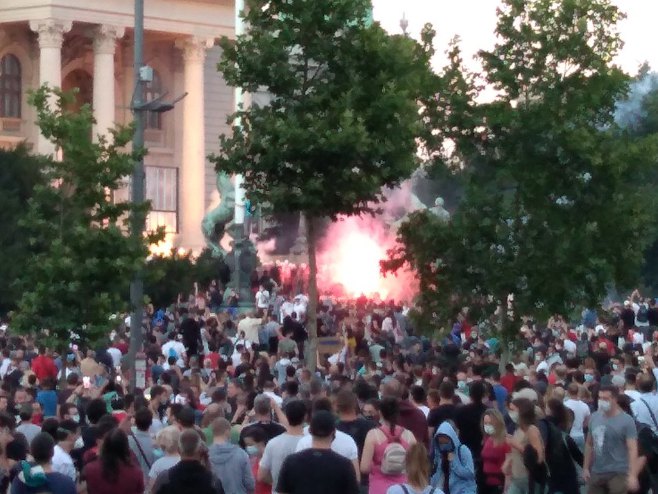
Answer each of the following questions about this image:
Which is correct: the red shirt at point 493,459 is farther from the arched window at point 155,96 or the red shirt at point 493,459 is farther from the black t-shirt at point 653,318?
the arched window at point 155,96

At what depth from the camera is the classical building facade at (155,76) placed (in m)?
62.2

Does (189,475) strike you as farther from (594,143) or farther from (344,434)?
(594,143)

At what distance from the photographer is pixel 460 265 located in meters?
27.5

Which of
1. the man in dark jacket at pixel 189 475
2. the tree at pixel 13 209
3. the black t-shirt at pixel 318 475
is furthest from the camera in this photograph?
the tree at pixel 13 209

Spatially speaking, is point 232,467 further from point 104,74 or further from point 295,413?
point 104,74

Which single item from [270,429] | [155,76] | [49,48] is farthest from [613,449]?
[155,76]

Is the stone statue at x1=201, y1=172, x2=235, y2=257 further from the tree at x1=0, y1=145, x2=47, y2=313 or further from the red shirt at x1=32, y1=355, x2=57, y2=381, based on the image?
the red shirt at x1=32, y1=355, x2=57, y2=381

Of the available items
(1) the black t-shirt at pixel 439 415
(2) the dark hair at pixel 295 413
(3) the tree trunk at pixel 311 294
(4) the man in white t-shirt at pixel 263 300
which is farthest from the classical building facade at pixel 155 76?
(2) the dark hair at pixel 295 413

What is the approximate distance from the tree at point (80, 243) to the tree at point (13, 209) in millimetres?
15966

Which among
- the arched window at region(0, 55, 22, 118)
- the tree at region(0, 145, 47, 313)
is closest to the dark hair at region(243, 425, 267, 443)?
the tree at region(0, 145, 47, 313)

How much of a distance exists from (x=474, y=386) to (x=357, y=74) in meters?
9.58

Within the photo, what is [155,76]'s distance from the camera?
2697 inches

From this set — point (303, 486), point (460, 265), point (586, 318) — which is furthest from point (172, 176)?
point (303, 486)

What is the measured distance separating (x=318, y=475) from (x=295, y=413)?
5.68 feet
